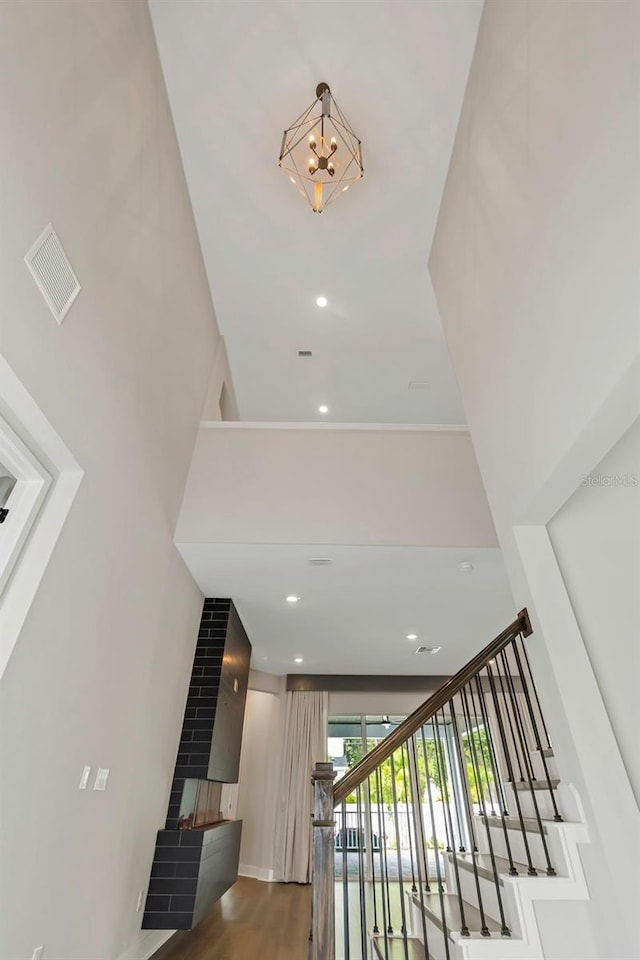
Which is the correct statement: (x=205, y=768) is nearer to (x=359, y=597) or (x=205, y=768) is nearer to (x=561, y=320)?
(x=359, y=597)

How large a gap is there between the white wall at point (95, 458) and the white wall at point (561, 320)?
2076mm

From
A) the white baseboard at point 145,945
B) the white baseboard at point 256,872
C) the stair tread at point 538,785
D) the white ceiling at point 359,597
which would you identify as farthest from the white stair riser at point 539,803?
the white baseboard at point 256,872

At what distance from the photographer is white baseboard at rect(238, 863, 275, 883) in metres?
6.59

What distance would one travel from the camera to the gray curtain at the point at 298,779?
6504 millimetres

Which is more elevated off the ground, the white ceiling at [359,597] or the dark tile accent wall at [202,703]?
the white ceiling at [359,597]

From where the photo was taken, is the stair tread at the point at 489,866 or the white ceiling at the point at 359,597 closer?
the stair tread at the point at 489,866

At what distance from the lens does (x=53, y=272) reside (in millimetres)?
1938

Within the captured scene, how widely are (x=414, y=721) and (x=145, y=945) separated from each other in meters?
2.53

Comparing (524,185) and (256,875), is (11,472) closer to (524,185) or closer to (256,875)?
(524,185)

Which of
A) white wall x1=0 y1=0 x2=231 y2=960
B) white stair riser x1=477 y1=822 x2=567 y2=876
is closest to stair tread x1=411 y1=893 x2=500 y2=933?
white stair riser x1=477 y1=822 x2=567 y2=876

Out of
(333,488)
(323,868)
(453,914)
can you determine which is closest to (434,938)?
(453,914)

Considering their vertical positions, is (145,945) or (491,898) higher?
(491,898)

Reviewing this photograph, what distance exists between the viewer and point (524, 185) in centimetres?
239

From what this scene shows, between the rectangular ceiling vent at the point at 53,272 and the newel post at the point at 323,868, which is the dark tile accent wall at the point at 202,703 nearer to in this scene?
the newel post at the point at 323,868
